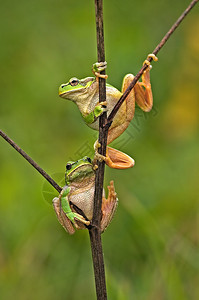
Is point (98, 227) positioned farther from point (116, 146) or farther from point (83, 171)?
point (116, 146)

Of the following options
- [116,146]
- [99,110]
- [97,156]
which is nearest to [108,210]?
[97,156]

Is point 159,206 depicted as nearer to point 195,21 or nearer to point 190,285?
point 190,285

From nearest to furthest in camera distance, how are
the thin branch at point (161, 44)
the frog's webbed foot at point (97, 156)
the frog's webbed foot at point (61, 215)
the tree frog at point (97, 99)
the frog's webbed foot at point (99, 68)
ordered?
the thin branch at point (161, 44), the frog's webbed foot at point (99, 68), the frog's webbed foot at point (97, 156), the tree frog at point (97, 99), the frog's webbed foot at point (61, 215)

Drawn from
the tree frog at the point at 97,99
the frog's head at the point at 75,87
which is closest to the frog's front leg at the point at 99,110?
the tree frog at the point at 97,99

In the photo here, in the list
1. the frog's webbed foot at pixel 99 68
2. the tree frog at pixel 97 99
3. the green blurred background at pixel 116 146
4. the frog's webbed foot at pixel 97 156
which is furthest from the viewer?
the green blurred background at pixel 116 146

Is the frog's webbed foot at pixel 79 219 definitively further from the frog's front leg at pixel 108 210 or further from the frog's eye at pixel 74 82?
the frog's eye at pixel 74 82

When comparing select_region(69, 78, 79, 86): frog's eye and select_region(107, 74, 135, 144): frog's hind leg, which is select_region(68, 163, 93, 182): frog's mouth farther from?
select_region(69, 78, 79, 86): frog's eye
